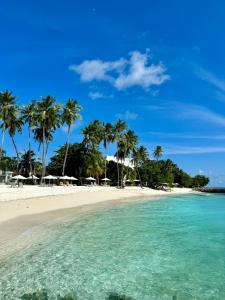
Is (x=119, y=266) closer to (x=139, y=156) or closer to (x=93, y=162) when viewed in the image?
(x=93, y=162)

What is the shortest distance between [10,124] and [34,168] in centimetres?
1828

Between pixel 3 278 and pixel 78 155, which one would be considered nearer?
pixel 3 278

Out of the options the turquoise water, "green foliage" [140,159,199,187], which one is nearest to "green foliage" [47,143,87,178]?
"green foliage" [140,159,199,187]

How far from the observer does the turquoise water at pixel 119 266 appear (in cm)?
923

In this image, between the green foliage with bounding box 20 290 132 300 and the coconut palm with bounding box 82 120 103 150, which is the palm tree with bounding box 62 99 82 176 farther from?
the green foliage with bounding box 20 290 132 300

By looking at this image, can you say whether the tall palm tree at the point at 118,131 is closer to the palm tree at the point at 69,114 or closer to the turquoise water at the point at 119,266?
the palm tree at the point at 69,114

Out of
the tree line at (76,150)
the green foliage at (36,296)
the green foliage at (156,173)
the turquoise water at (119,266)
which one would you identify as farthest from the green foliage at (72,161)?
the green foliage at (36,296)

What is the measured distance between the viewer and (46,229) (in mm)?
18703

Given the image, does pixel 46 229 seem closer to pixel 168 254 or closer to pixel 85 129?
Answer: pixel 168 254

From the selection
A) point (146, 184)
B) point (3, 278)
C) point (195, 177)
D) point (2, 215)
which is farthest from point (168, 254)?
point (195, 177)

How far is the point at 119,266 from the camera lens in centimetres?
1173

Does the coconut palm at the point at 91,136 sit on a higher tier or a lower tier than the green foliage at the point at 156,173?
higher

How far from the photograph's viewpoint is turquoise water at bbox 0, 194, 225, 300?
30.3 ft

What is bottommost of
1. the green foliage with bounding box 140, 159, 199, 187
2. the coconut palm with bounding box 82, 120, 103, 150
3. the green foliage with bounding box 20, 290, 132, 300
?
the green foliage with bounding box 20, 290, 132, 300
